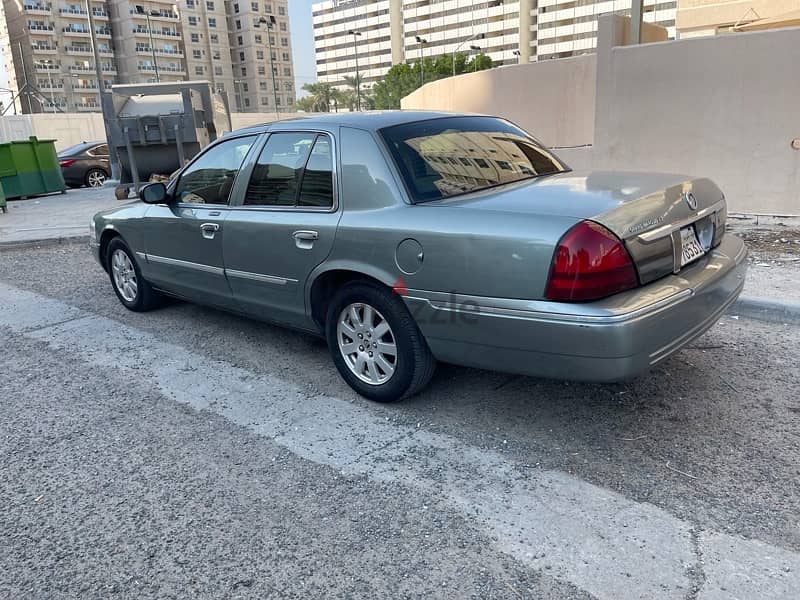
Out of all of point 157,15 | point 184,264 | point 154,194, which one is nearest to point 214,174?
point 154,194

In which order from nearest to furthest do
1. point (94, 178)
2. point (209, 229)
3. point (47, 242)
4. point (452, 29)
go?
point (209, 229)
point (47, 242)
point (94, 178)
point (452, 29)

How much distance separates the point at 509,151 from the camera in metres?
4.02

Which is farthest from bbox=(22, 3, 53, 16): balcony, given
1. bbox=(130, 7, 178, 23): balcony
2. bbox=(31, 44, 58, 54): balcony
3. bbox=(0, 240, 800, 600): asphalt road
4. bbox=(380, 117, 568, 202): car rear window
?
bbox=(380, 117, 568, 202): car rear window

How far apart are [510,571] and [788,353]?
2.93 metres

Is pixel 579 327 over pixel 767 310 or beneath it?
over

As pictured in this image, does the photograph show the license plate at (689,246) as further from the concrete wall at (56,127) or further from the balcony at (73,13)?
the balcony at (73,13)

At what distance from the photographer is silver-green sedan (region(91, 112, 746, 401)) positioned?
111 inches

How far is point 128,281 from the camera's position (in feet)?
19.1

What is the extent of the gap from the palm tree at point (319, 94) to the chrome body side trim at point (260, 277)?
99.6 m

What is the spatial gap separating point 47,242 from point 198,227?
6.74m

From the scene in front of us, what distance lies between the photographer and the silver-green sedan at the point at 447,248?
2.82 m

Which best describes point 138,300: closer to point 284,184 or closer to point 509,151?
point 284,184

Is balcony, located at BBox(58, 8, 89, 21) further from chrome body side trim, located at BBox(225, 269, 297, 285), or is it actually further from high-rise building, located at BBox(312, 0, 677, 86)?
chrome body side trim, located at BBox(225, 269, 297, 285)

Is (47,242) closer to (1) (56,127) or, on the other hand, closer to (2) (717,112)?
(2) (717,112)
